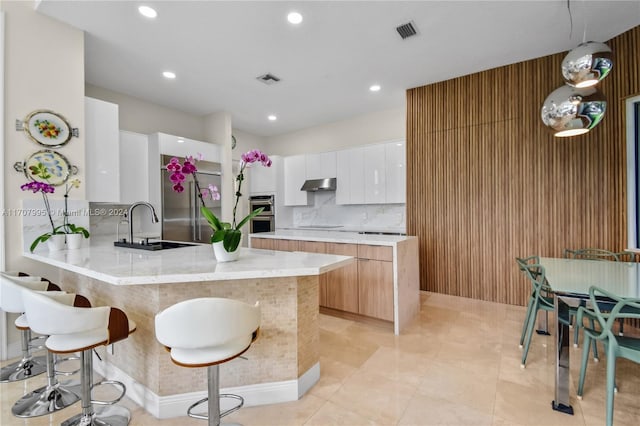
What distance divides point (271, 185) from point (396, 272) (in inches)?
152

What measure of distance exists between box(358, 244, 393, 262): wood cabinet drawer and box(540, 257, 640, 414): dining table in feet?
4.03

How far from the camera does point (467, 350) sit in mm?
2486

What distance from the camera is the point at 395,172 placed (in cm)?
477

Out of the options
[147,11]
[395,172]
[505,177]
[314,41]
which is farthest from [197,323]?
[395,172]

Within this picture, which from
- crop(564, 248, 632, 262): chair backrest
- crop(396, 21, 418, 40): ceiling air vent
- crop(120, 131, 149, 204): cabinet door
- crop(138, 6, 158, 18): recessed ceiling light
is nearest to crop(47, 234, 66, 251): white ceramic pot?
crop(120, 131, 149, 204): cabinet door

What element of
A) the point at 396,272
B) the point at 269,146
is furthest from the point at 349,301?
the point at 269,146

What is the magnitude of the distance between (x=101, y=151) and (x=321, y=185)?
11.1ft

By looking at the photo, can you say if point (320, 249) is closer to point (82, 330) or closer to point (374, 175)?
point (82, 330)

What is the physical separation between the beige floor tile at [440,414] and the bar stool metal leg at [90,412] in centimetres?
163

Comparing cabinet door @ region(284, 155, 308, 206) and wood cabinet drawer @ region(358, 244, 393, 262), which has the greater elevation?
cabinet door @ region(284, 155, 308, 206)

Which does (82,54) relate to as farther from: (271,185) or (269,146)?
(269,146)

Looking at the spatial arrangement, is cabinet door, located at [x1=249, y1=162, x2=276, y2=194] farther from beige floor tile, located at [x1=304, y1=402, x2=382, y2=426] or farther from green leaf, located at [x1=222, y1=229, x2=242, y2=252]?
beige floor tile, located at [x1=304, y1=402, x2=382, y2=426]

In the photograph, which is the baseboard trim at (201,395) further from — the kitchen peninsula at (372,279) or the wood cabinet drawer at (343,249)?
the wood cabinet drawer at (343,249)

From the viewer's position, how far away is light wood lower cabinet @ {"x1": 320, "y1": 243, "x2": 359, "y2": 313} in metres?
3.08
